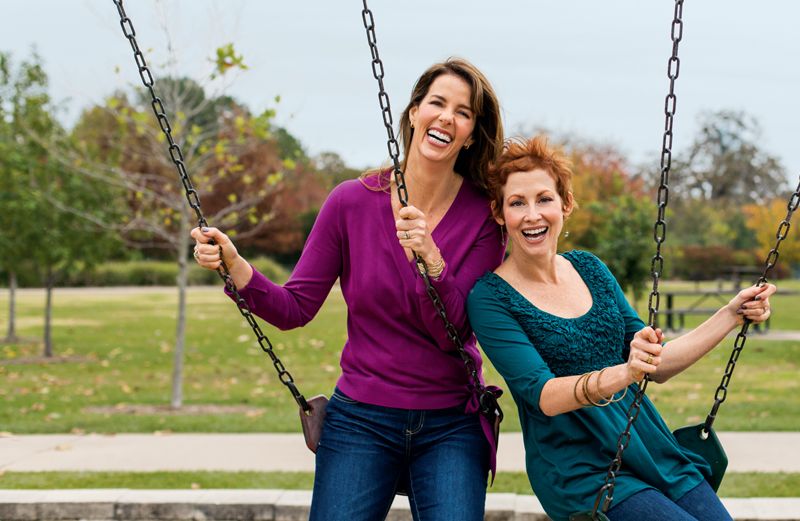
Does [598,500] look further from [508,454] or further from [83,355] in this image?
[83,355]

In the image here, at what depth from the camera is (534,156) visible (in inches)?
123

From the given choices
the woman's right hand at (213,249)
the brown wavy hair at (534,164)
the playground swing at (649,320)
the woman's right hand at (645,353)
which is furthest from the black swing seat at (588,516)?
the woman's right hand at (213,249)

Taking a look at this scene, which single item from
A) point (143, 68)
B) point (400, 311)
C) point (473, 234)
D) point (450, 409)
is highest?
point (143, 68)

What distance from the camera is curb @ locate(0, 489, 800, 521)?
5320 millimetres

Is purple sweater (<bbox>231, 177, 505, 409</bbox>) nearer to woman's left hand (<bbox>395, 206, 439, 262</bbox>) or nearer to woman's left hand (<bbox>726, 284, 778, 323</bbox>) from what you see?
woman's left hand (<bbox>395, 206, 439, 262</bbox>)

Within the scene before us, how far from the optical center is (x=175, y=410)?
995 centimetres

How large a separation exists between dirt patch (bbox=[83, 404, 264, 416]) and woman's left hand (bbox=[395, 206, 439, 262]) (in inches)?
271

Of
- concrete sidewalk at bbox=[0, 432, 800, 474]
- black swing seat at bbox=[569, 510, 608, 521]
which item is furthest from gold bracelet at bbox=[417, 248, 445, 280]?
concrete sidewalk at bbox=[0, 432, 800, 474]

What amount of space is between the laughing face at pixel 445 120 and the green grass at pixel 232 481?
3.36 meters

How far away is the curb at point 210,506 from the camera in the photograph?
5.32m

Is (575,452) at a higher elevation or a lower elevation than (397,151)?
lower

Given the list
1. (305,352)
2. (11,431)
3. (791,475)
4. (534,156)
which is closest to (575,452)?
(534,156)

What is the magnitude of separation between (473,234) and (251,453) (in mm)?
4608

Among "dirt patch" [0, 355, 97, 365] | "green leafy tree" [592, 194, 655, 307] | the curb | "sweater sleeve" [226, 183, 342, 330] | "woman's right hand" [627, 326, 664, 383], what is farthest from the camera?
"green leafy tree" [592, 194, 655, 307]
